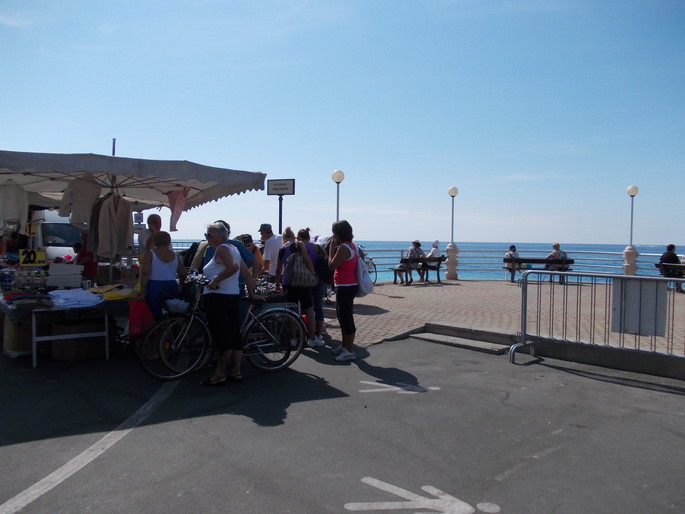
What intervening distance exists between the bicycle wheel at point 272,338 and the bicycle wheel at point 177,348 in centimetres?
51

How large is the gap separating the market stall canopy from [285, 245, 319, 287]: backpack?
208 centimetres

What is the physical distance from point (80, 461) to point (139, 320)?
285 centimetres

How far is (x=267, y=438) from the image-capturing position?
4625mm

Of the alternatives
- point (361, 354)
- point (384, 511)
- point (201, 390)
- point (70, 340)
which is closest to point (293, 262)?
point (361, 354)

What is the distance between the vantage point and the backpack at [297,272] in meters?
8.04

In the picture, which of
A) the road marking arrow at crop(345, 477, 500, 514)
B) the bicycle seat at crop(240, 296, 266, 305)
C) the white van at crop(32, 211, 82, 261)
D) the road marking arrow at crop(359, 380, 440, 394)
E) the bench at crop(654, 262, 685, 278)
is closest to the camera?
the road marking arrow at crop(345, 477, 500, 514)

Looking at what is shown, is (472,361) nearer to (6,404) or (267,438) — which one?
(267,438)

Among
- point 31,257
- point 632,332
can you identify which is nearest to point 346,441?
point 632,332

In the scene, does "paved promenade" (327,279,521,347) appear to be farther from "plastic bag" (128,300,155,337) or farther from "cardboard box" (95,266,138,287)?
"cardboard box" (95,266,138,287)

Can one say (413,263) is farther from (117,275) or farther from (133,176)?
(133,176)

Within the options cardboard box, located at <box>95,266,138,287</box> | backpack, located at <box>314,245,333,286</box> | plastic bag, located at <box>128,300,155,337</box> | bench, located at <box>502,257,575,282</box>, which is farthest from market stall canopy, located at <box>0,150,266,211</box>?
bench, located at <box>502,257,575,282</box>

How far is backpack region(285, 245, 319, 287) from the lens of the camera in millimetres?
8039

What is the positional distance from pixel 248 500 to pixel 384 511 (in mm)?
843

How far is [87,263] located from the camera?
10.2m
